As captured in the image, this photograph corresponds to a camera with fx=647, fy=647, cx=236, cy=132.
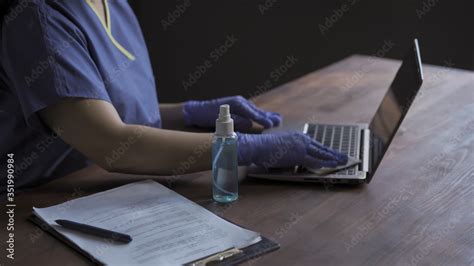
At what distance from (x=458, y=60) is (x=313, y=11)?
0.72 meters

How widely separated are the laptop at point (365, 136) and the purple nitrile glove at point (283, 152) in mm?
23

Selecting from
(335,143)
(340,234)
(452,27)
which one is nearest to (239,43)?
(452,27)

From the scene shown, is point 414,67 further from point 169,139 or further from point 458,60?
point 458,60

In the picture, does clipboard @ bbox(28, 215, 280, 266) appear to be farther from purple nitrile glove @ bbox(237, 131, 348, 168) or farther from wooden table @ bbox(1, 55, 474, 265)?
purple nitrile glove @ bbox(237, 131, 348, 168)

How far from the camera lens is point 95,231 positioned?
3.69ft

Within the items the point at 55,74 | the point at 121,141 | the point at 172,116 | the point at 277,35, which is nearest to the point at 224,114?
the point at 121,141

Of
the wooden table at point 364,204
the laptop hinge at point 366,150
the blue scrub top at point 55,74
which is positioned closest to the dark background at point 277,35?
the wooden table at point 364,204

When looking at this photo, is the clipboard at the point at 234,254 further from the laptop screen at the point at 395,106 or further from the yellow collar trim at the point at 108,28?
the yellow collar trim at the point at 108,28

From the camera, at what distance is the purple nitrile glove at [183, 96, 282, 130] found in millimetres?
1707

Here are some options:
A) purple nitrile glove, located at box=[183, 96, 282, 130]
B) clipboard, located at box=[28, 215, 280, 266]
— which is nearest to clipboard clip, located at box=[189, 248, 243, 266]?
clipboard, located at box=[28, 215, 280, 266]

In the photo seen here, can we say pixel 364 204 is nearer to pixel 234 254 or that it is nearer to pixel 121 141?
pixel 234 254

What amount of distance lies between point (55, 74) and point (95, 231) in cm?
35

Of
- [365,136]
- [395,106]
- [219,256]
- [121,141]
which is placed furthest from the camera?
[365,136]

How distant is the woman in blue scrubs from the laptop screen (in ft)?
0.35
